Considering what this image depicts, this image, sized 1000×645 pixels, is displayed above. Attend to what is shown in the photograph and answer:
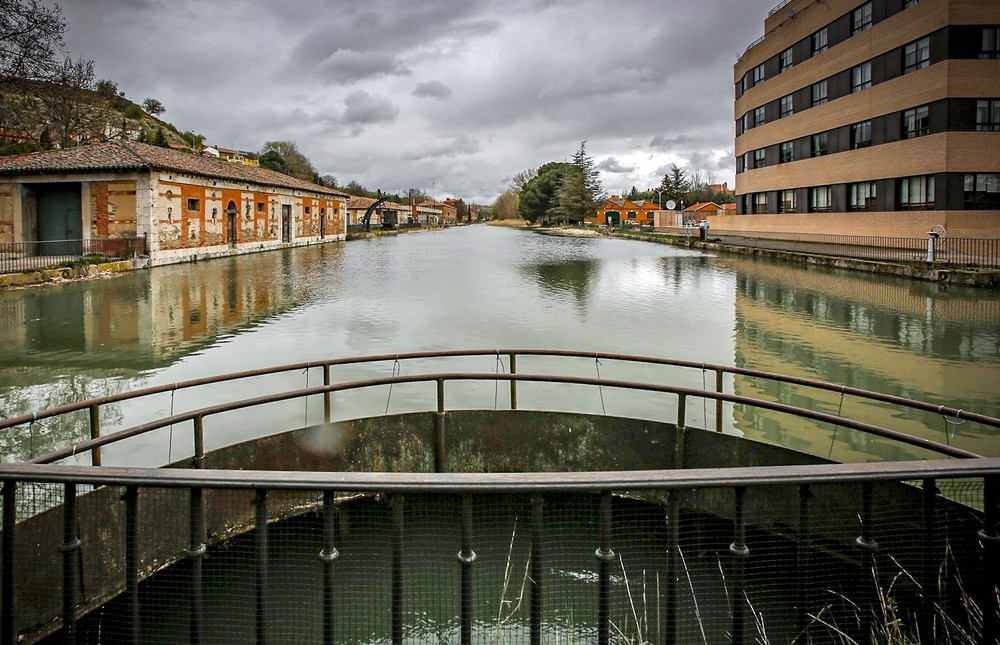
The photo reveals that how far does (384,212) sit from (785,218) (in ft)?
198

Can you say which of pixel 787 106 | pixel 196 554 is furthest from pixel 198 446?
pixel 787 106

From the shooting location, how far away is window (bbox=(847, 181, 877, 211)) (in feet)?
109

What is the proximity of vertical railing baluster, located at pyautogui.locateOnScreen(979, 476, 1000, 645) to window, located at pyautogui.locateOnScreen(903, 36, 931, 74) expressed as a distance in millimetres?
32184

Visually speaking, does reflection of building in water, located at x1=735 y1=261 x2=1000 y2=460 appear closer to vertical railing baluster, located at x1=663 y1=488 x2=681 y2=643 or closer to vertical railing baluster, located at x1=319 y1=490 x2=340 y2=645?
vertical railing baluster, located at x1=663 y1=488 x2=681 y2=643

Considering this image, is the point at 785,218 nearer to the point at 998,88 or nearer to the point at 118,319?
the point at 998,88

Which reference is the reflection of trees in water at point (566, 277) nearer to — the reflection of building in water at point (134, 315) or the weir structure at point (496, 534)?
the reflection of building in water at point (134, 315)

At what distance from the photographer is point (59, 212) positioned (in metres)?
30.2

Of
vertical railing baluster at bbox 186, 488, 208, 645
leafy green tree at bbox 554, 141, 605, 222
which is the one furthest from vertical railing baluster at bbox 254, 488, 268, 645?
leafy green tree at bbox 554, 141, 605, 222

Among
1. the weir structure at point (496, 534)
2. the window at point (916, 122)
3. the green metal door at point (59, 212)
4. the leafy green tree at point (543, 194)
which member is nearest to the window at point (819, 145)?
the window at point (916, 122)

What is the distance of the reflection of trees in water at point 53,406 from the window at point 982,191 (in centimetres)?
2934

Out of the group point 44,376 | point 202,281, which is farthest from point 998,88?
point 44,376

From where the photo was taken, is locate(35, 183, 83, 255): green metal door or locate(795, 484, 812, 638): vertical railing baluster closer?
locate(795, 484, 812, 638): vertical railing baluster

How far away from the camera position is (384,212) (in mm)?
93312

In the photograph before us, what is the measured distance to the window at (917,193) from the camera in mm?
28942
